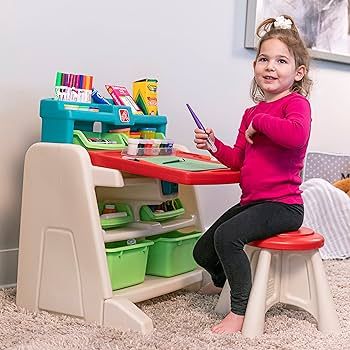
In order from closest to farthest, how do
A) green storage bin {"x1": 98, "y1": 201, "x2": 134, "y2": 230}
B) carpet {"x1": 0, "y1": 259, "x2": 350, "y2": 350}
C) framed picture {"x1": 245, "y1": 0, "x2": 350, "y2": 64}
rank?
carpet {"x1": 0, "y1": 259, "x2": 350, "y2": 350} → green storage bin {"x1": 98, "y1": 201, "x2": 134, "y2": 230} → framed picture {"x1": 245, "y1": 0, "x2": 350, "y2": 64}

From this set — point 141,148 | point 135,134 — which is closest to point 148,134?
point 135,134

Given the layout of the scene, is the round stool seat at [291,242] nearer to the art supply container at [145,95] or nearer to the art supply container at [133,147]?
the art supply container at [133,147]

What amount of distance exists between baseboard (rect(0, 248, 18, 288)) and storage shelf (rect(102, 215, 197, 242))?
33 cm

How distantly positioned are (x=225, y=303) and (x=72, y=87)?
59 cm

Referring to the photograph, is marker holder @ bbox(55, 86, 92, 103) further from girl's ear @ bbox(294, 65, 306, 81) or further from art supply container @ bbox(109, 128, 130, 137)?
girl's ear @ bbox(294, 65, 306, 81)

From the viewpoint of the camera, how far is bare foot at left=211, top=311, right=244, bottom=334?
131cm

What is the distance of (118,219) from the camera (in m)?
1.45

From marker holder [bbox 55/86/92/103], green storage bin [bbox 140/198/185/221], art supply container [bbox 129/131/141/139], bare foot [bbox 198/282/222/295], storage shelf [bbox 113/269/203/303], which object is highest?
marker holder [bbox 55/86/92/103]

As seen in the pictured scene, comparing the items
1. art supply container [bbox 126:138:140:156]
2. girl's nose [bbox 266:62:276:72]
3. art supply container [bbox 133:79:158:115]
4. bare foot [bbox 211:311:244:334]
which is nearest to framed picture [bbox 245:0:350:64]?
art supply container [bbox 133:79:158:115]

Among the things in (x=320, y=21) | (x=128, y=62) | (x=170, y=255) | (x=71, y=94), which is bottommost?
(x=170, y=255)

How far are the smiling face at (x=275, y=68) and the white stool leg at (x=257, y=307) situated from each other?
39 centimetres

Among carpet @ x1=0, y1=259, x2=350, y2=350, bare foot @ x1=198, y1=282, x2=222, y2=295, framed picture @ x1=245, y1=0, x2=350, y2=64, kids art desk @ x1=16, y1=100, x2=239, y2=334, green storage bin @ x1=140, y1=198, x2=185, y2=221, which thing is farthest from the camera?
framed picture @ x1=245, y1=0, x2=350, y2=64

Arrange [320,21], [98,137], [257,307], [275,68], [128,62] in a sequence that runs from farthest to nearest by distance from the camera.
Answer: [320,21] < [128,62] < [98,137] < [275,68] < [257,307]

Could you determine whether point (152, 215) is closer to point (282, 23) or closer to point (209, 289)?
point (209, 289)
